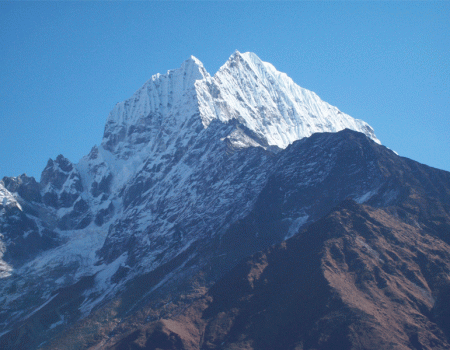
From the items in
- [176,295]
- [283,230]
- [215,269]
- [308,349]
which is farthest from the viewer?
[283,230]

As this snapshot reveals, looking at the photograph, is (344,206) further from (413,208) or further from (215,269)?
(215,269)

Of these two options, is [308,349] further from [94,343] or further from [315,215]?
[315,215]

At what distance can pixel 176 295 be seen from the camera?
170375 millimetres

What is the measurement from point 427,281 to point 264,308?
133 feet

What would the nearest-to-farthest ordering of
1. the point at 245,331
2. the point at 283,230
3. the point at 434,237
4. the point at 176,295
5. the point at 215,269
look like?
the point at 245,331 → the point at 434,237 → the point at 176,295 → the point at 215,269 → the point at 283,230

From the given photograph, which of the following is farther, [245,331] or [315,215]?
[315,215]

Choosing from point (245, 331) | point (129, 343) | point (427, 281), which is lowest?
point (427, 281)

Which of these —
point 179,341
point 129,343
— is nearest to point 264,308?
point 179,341

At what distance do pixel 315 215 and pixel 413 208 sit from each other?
122ft

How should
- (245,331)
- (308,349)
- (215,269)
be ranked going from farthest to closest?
(215,269)
(245,331)
(308,349)

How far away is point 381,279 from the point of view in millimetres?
135875

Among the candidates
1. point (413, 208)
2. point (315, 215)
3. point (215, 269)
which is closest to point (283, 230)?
point (315, 215)

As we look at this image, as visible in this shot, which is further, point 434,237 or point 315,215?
point 315,215

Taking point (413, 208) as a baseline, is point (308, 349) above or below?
below
